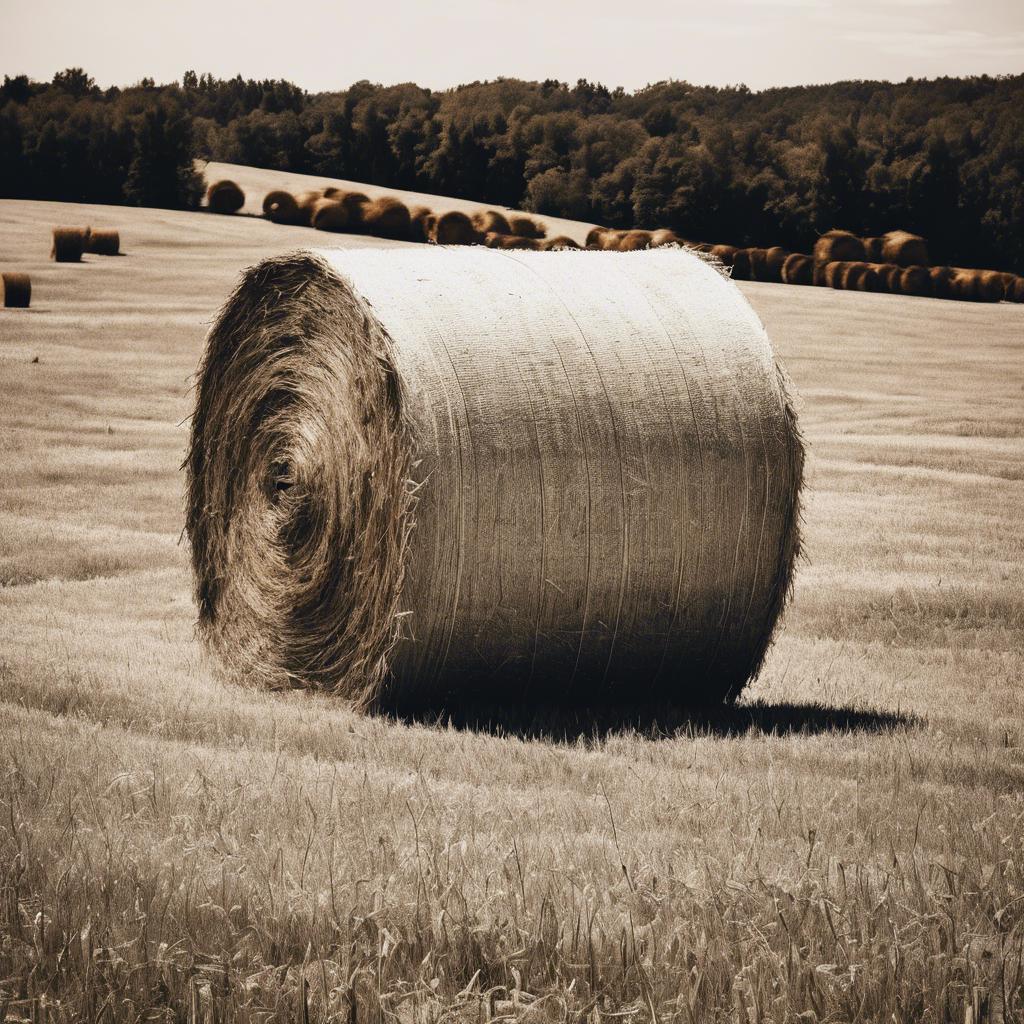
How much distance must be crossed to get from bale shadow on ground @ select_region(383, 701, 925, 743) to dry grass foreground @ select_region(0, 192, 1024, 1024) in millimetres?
44

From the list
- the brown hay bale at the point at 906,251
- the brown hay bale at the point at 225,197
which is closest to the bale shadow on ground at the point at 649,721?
the brown hay bale at the point at 906,251

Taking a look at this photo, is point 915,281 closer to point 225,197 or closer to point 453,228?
point 453,228

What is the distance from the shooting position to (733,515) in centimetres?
721

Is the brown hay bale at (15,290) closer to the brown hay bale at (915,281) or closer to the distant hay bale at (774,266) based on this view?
the distant hay bale at (774,266)

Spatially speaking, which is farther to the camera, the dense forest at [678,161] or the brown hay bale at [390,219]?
the dense forest at [678,161]

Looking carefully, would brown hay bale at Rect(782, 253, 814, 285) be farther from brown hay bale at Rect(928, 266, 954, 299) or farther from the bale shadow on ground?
the bale shadow on ground

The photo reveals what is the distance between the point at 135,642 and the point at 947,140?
48800 mm

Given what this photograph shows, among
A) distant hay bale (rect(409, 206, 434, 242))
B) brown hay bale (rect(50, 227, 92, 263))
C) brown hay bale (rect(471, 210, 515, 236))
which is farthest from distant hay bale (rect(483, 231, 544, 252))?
brown hay bale (rect(50, 227, 92, 263))

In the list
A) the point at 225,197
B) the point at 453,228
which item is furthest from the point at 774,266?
the point at 225,197

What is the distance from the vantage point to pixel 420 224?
44031mm

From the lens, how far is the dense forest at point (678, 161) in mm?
51219

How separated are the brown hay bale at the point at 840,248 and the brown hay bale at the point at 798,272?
2434 mm

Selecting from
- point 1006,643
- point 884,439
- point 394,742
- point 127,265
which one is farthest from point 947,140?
point 394,742

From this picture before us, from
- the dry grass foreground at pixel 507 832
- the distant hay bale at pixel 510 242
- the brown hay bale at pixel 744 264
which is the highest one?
the distant hay bale at pixel 510 242
